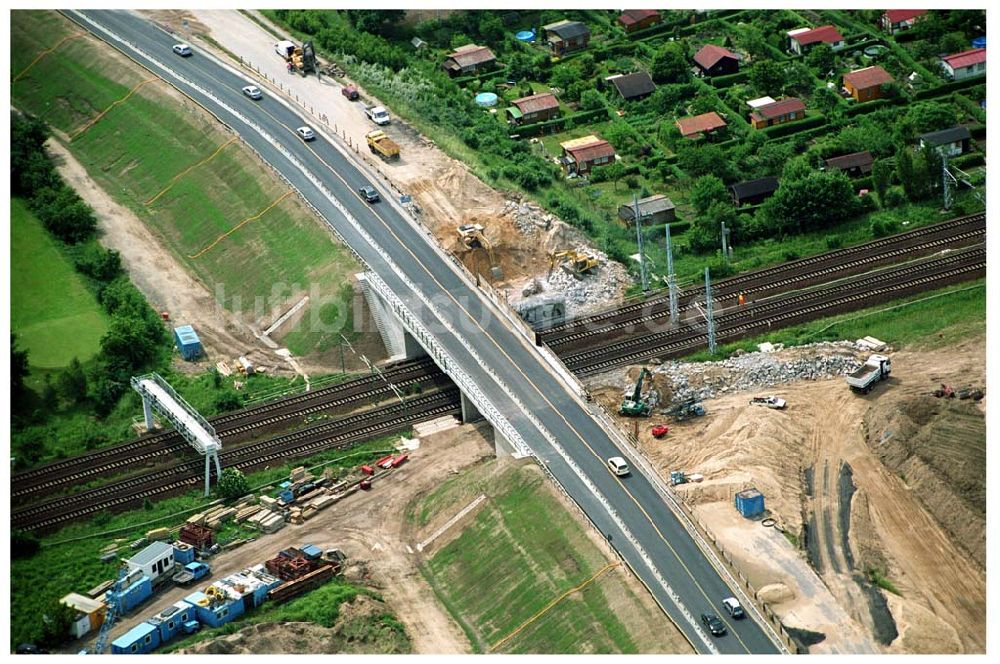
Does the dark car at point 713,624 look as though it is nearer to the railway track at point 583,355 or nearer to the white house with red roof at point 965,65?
the railway track at point 583,355

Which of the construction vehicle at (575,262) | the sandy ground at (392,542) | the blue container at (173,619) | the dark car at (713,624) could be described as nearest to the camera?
the dark car at (713,624)

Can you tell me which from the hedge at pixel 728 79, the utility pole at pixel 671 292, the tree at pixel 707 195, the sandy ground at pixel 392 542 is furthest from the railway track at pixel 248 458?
the hedge at pixel 728 79

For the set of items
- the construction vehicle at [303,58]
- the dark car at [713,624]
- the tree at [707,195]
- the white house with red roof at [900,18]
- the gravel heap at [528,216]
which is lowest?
the dark car at [713,624]

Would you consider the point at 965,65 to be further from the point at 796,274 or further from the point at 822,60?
the point at 796,274

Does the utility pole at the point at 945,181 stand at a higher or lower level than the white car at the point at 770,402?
higher

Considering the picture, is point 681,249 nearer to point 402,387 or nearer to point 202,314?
point 402,387

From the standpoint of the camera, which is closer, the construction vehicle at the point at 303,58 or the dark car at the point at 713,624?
the dark car at the point at 713,624

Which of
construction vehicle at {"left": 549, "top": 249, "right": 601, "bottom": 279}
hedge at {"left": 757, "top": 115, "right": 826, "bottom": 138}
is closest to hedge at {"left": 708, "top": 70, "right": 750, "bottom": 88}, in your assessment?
hedge at {"left": 757, "top": 115, "right": 826, "bottom": 138}

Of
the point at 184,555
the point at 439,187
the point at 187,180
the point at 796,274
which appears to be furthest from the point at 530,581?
the point at 187,180
